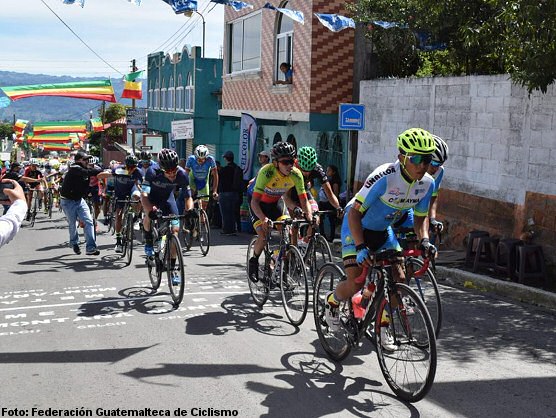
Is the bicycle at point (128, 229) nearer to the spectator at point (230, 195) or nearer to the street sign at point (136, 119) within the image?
the spectator at point (230, 195)

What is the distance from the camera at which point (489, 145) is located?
13.0m

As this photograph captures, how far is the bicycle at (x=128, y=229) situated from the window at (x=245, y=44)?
34.9 ft

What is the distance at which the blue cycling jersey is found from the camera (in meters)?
5.93

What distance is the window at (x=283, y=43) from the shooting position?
20750mm

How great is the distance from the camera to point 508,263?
35.0ft

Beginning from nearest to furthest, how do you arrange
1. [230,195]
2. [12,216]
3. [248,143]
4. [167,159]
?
1. [12,216]
2. [167,159]
3. [230,195]
4. [248,143]

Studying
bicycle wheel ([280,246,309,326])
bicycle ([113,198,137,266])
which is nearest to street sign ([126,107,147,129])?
bicycle ([113,198,137,266])

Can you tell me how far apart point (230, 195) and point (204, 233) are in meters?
4.06

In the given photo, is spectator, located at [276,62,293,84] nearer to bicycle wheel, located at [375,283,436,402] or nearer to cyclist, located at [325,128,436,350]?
cyclist, located at [325,128,436,350]

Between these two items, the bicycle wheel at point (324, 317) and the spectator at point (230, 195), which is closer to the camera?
the bicycle wheel at point (324, 317)

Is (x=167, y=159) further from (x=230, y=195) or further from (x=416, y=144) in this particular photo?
(x=230, y=195)

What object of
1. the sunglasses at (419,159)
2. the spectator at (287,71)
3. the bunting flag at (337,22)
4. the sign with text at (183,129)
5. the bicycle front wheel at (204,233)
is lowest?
the bicycle front wheel at (204,233)

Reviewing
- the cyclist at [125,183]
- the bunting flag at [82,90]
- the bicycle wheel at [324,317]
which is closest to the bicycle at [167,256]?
the bicycle wheel at [324,317]

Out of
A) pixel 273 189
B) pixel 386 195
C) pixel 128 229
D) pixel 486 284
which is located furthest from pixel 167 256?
pixel 486 284
